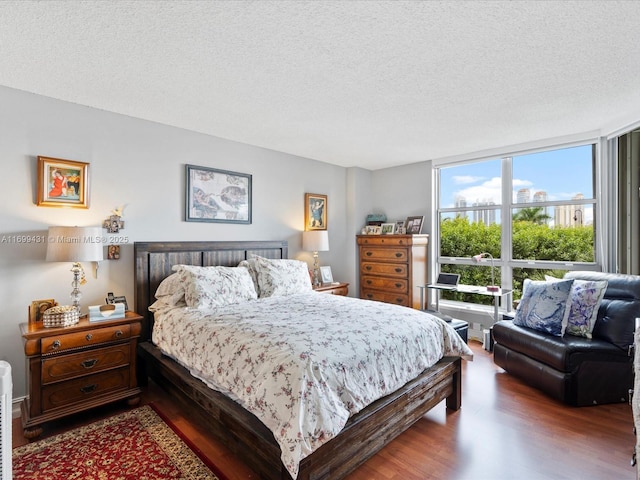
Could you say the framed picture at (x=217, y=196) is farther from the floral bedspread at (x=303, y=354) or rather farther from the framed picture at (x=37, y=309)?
the framed picture at (x=37, y=309)

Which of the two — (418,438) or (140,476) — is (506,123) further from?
(140,476)

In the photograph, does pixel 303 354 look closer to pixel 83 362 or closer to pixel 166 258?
pixel 83 362

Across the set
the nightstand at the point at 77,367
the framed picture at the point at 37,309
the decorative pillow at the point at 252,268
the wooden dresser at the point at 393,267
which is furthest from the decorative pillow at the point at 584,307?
the framed picture at the point at 37,309

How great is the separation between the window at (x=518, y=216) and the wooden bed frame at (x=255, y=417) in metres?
2.25

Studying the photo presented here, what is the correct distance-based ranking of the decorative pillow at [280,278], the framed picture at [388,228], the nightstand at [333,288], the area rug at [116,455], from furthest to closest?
1. the framed picture at [388,228]
2. the nightstand at [333,288]
3. the decorative pillow at [280,278]
4. the area rug at [116,455]

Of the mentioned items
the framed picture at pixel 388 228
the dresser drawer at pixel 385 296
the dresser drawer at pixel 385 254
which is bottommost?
the dresser drawer at pixel 385 296

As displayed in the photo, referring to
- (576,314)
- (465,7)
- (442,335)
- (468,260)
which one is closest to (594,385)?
(576,314)

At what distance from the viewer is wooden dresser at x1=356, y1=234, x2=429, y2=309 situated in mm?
4449

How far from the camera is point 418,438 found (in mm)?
2227

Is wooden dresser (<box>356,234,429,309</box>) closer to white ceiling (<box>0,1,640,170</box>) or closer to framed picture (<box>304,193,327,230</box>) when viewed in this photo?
framed picture (<box>304,193,327,230</box>)

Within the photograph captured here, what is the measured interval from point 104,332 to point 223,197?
5.83ft

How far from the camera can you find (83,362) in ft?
7.94

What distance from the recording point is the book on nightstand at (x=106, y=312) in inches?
99.4

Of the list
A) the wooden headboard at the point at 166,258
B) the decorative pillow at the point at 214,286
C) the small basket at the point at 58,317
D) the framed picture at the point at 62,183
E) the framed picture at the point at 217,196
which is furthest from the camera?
the framed picture at the point at 217,196
